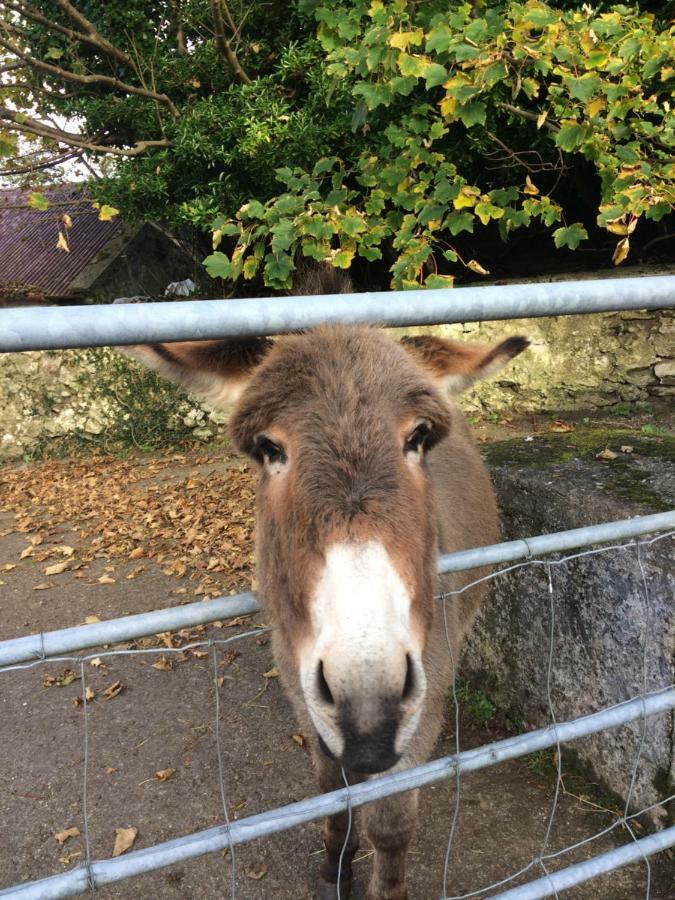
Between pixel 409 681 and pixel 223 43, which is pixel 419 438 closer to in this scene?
pixel 409 681

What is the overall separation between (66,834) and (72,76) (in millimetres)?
7088

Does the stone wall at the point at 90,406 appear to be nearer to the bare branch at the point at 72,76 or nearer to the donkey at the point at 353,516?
the bare branch at the point at 72,76

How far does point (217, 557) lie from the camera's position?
237 inches

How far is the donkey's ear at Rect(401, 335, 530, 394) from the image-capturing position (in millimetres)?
1993

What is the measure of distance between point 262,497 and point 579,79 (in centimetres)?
334

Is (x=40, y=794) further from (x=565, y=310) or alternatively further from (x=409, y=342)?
(x=565, y=310)

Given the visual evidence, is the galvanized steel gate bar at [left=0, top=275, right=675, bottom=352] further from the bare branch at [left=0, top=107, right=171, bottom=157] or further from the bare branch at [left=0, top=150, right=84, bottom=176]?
the bare branch at [left=0, top=150, right=84, bottom=176]

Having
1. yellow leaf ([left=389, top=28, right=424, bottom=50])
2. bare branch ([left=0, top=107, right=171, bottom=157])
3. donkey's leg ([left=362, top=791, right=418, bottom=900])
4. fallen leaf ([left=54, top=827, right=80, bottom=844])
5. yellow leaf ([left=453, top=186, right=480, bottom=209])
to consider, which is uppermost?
yellow leaf ([left=389, top=28, right=424, bottom=50])

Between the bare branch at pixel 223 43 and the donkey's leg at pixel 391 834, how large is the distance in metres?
7.12

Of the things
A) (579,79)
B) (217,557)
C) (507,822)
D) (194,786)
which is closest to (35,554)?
(217,557)

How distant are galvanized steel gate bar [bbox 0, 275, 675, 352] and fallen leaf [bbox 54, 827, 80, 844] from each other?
9.55 ft

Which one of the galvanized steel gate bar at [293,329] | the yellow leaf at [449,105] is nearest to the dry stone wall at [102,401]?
the yellow leaf at [449,105]

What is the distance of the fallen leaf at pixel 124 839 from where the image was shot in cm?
283

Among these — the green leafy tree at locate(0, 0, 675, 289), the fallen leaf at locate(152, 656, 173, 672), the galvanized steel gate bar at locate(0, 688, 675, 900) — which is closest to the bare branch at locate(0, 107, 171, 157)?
the green leafy tree at locate(0, 0, 675, 289)
